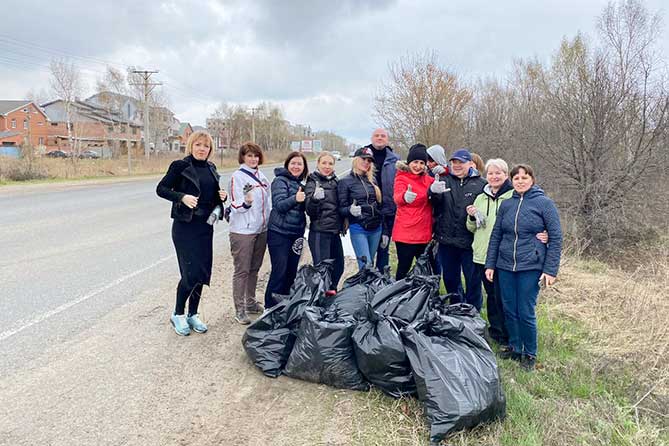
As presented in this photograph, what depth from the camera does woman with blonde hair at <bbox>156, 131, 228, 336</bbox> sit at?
3750 millimetres

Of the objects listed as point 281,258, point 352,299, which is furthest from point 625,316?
point 281,258

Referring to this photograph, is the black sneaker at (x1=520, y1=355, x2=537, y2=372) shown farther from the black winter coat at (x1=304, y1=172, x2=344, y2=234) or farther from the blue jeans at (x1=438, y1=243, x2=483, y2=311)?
the black winter coat at (x1=304, y1=172, x2=344, y2=234)

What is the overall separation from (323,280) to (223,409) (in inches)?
50.3

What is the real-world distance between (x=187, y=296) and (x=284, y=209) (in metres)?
1.19

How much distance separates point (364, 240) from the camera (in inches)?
183

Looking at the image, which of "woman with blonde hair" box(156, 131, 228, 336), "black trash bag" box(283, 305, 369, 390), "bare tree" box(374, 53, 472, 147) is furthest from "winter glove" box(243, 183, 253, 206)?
"bare tree" box(374, 53, 472, 147)

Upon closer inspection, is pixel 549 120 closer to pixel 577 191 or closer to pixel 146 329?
pixel 577 191

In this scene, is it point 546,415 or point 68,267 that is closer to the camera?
point 546,415

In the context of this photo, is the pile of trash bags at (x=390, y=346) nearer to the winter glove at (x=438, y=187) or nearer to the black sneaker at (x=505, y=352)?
the black sneaker at (x=505, y=352)

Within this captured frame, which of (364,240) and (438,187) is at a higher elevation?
(438,187)

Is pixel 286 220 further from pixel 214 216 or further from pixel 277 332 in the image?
pixel 277 332

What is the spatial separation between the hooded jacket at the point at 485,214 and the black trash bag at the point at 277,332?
5.04 ft

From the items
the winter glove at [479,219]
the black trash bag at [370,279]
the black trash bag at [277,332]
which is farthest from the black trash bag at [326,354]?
the winter glove at [479,219]

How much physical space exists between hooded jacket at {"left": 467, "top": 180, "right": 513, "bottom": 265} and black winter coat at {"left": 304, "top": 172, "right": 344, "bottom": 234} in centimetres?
126
